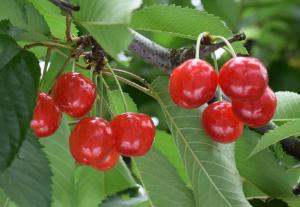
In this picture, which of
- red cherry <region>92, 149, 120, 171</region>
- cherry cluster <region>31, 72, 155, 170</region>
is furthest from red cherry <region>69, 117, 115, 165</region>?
red cherry <region>92, 149, 120, 171</region>

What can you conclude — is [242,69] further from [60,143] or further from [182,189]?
[60,143]

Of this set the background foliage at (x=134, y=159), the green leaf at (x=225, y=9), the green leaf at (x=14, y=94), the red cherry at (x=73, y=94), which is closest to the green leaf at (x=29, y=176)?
the background foliage at (x=134, y=159)

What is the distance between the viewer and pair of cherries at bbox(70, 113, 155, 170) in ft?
4.63

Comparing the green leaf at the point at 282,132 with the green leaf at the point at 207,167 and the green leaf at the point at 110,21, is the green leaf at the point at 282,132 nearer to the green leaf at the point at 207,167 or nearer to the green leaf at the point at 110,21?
the green leaf at the point at 207,167

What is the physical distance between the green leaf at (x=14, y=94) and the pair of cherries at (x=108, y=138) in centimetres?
26

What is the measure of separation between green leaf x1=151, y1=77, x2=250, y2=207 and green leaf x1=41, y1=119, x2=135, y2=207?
1.22ft

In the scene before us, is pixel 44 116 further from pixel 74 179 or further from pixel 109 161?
pixel 74 179

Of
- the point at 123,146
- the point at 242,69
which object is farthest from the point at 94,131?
the point at 242,69

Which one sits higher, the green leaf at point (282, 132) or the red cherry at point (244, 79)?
the red cherry at point (244, 79)

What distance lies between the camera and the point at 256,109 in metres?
1.39

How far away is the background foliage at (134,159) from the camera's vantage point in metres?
1.14

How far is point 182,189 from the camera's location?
5.51ft

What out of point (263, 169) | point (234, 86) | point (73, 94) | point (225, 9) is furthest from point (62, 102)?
point (225, 9)

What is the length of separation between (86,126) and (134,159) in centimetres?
39
